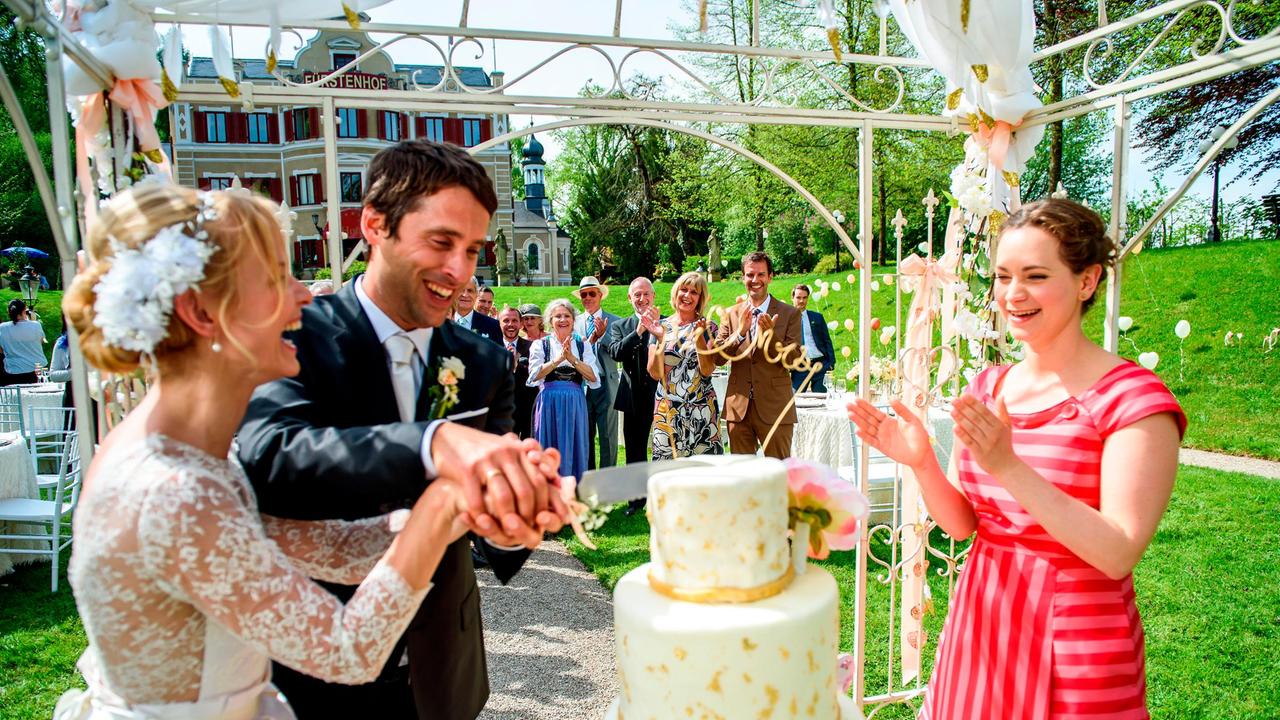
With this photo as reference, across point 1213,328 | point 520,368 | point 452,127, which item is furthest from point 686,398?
point 452,127

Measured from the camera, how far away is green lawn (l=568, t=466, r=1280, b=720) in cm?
436

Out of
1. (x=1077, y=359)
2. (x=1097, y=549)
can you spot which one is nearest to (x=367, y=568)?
(x=1097, y=549)

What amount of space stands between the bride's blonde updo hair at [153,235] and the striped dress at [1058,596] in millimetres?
1999

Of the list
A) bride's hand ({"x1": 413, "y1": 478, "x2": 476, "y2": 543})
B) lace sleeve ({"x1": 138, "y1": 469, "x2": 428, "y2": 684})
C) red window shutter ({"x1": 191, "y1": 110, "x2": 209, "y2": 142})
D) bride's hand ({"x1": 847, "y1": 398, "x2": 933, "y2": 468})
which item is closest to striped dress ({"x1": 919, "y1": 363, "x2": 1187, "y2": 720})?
bride's hand ({"x1": 847, "y1": 398, "x2": 933, "y2": 468})

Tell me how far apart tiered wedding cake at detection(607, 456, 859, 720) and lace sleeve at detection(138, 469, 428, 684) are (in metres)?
0.47

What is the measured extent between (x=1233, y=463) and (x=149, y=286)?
441 inches

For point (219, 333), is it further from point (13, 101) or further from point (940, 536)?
point (940, 536)

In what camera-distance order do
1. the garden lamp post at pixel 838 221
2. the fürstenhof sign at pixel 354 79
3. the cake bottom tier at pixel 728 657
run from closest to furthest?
the cake bottom tier at pixel 728 657
the fürstenhof sign at pixel 354 79
the garden lamp post at pixel 838 221

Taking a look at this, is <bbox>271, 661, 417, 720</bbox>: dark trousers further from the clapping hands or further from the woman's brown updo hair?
the woman's brown updo hair

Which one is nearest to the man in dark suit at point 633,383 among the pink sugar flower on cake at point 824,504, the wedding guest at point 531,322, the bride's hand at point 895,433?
the wedding guest at point 531,322

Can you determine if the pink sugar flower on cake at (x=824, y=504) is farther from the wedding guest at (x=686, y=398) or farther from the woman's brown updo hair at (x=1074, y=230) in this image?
the wedding guest at (x=686, y=398)

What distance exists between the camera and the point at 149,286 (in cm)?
135

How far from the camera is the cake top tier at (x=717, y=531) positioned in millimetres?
1602

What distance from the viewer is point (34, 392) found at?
35.7 ft
